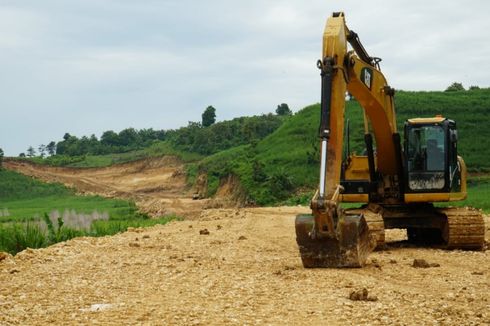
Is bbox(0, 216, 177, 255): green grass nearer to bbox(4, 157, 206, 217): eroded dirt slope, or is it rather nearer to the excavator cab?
the excavator cab

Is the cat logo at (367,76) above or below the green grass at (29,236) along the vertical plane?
above

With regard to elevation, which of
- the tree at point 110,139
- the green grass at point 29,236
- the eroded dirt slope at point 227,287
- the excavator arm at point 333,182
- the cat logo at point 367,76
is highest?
the tree at point 110,139

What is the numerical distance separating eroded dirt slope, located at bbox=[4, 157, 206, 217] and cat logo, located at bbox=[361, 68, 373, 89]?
39.2 meters

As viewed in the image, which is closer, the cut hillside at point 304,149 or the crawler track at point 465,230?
the crawler track at point 465,230

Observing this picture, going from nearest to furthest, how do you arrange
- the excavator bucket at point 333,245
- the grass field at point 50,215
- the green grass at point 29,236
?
the excavator bucket at point 333,245 < the green grass at point 29,236 < the grass field at point 50,215

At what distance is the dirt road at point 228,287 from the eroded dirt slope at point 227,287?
13mm

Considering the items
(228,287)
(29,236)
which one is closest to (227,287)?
(228,287)

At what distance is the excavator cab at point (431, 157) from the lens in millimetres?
14875

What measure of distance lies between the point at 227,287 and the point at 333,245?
2.16 m

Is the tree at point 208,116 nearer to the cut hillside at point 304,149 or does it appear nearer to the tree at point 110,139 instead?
the tree at point 110,139

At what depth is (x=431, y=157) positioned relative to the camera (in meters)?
15.0

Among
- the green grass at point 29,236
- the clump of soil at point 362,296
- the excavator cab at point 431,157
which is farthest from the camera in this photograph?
the green grass at point 29,236

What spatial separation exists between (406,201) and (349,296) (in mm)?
6813

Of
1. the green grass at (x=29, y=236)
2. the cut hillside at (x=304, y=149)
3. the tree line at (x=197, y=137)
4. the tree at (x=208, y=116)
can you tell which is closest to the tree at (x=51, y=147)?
the tree line at (x=197, y=137)
